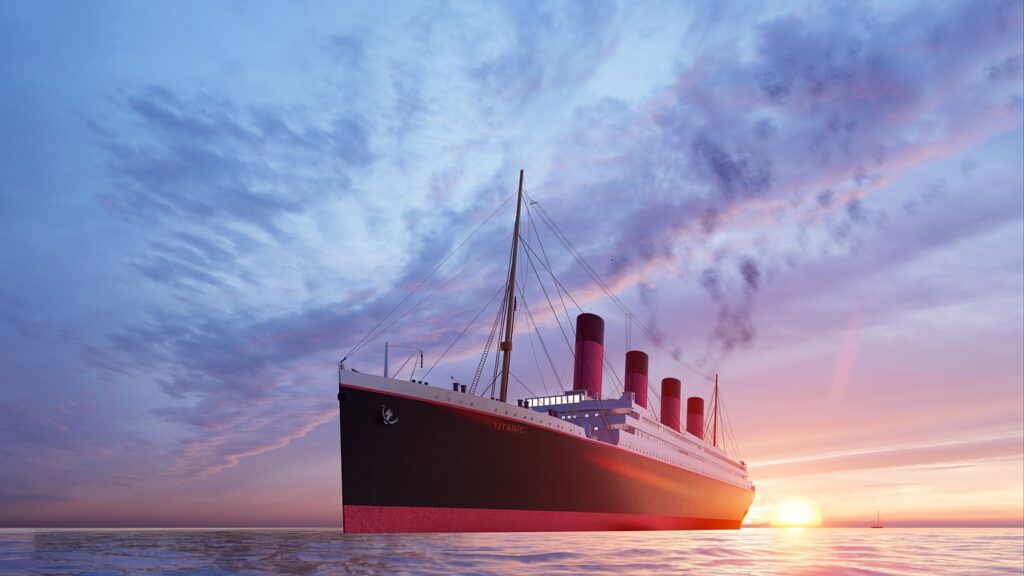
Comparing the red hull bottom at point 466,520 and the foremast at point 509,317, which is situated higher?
the foremast at point 509,317

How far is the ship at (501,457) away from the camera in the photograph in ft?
90.8

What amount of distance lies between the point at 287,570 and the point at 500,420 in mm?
20868

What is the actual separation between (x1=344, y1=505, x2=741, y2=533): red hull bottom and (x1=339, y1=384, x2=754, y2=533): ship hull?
4cm

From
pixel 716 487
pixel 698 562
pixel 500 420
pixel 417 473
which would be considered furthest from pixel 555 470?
pixel 716 487

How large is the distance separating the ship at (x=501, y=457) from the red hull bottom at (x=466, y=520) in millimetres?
49

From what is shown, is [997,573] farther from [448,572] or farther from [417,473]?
[417,473]

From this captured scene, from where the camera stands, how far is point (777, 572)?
1269 centimetres

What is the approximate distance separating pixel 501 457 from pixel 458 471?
111 inches

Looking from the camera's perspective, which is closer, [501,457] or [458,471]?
[458,471]

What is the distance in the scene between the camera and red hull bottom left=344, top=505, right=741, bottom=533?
26828 mm

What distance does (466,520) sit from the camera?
1174 inches

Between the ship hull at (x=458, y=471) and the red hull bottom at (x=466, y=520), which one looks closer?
the red hull bottom at (x=466, y=520)

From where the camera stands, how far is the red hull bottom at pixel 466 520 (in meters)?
26.8

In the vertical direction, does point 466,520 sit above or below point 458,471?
below
